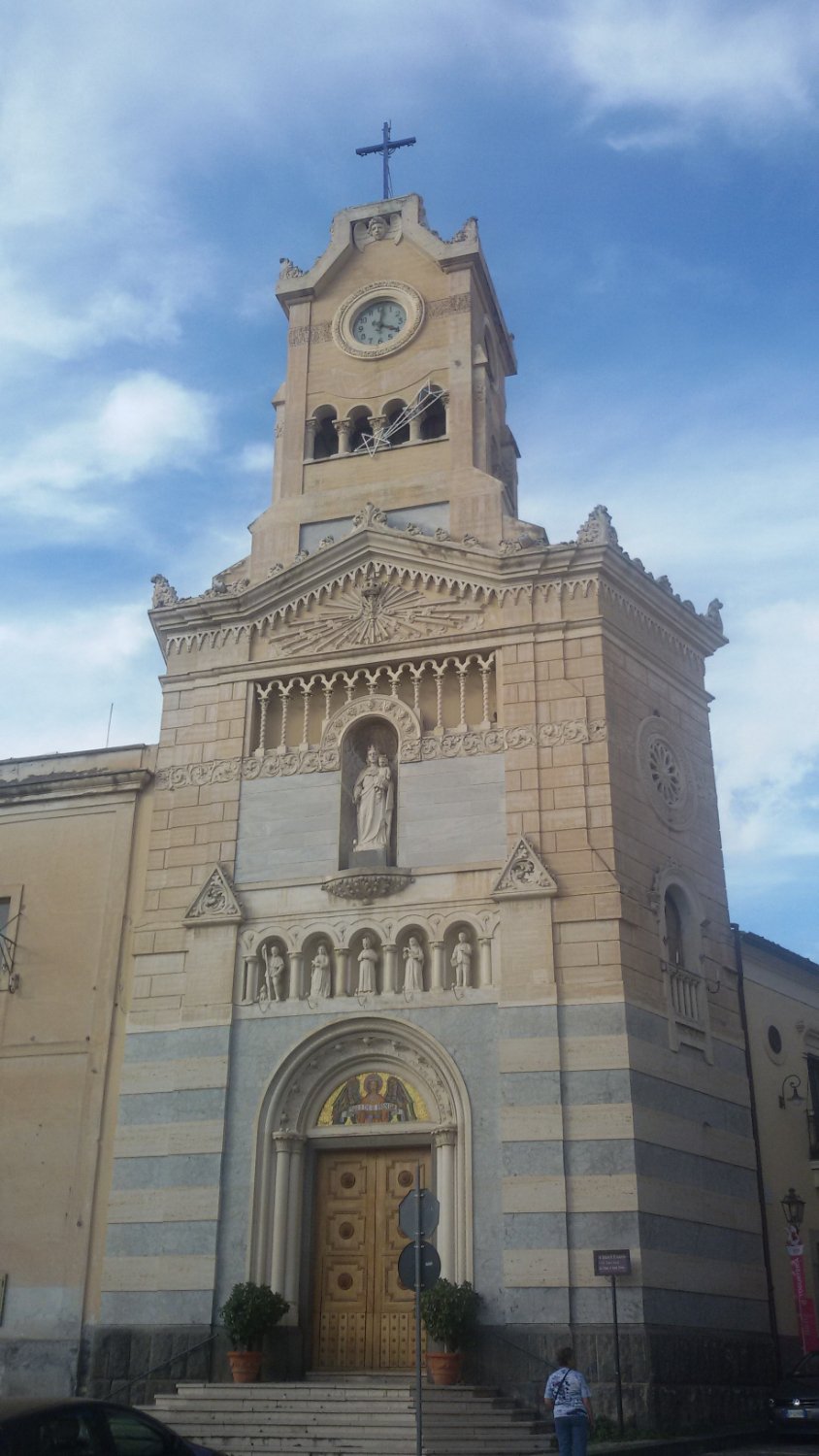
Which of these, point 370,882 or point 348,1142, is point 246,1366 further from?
point 370,882

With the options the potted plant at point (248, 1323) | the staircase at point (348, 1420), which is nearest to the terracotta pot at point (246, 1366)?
the potted plant at point (248, 1323)

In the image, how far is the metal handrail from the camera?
2120cm

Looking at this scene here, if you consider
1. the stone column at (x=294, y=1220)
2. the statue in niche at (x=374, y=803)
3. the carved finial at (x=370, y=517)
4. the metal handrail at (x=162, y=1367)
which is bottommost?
the metal handrail at (x=162, y=1367)

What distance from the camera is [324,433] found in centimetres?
2958

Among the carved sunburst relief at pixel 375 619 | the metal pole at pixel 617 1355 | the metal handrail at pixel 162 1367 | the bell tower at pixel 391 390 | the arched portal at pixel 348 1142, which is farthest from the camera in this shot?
the bell tower at pixel 391 390

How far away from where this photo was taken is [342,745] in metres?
25.0

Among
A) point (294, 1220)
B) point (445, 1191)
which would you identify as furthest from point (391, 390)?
point (294, 1220)

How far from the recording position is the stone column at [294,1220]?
21.6m

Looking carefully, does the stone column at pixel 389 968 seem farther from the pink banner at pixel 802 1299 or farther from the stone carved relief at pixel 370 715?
the pink banner at pixel 802 1299

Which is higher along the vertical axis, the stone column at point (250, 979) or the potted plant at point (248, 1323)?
the stone column at point (250, 979)

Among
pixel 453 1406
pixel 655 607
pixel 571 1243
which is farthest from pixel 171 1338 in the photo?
pixel 655 607

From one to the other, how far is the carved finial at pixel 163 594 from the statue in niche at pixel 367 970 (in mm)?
8270

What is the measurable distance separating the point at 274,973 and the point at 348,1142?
3.02m

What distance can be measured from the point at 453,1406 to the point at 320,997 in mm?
6678
